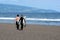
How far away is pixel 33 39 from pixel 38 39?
0.90 ft

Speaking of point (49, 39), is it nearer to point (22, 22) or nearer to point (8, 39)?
point (8, 39)

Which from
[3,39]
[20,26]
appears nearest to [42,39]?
[3,39]

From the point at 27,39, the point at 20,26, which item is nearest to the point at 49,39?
the point at 27,39

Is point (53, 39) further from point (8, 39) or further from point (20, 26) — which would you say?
point (20, 26)

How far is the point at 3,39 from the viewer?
12.6 meters

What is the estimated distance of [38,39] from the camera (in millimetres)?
12828

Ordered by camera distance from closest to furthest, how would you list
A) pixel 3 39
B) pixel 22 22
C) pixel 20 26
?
pixel 3 39, pixel 22 22, pixel 20 26

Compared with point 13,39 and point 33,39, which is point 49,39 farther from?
point 13,39

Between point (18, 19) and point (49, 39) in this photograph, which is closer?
point (49, 39)

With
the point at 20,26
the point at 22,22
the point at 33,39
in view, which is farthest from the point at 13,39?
the point at 20,26

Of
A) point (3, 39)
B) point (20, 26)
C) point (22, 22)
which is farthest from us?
point (20, 26)

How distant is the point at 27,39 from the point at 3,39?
132cm

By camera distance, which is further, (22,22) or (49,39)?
(22,22)

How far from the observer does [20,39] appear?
12930 mm
